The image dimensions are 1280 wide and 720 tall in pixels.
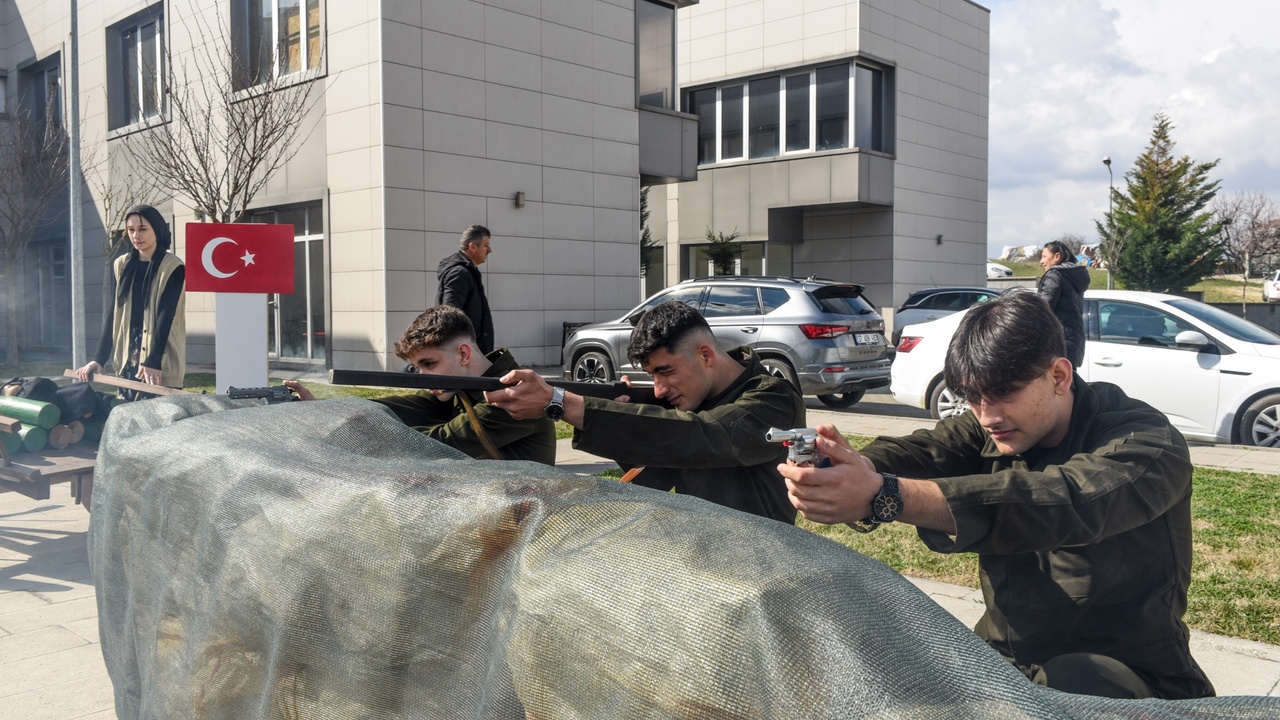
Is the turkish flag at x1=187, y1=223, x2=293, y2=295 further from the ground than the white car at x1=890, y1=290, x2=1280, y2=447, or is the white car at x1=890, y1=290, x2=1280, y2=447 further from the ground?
the turkish flag at x1=187, y1=223, x2=293, y2=295

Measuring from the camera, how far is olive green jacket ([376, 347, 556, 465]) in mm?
3598

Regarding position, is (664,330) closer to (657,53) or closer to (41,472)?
(41,472)

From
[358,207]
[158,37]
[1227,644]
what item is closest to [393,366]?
[358,207]

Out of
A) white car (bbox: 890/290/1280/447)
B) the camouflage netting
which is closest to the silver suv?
white car (bbox: 890/290/1280/447)

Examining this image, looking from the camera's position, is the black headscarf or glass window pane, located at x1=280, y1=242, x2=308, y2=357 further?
glass window pane, located at x1=280, y1=242, x2=308, y2=357

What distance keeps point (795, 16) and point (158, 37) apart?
13904mm

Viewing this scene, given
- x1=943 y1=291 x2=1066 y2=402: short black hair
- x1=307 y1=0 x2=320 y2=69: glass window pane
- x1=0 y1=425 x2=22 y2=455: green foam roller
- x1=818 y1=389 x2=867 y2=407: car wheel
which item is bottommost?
x1=818 y1=389 x2=867 y2=407: car wheel

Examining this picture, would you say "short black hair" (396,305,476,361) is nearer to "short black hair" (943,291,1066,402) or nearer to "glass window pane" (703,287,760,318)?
"short black hair" (943,291,1066,402)

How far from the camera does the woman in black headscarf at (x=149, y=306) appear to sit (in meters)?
6.38

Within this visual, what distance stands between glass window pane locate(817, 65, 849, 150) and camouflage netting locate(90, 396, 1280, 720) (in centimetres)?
2353

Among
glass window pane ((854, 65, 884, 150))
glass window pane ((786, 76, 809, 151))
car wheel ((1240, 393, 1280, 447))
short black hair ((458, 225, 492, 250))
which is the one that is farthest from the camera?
glass window pane ((786, 76, 809, 151))

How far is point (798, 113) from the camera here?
2544cm

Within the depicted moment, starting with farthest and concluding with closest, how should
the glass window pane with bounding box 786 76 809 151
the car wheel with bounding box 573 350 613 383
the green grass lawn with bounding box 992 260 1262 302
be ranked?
the green grass lawn with bounding box 992 260 1262 302
the glass window pane with bounding box 786 76 809 151
the car wheel with bounding box 573 350 613 383

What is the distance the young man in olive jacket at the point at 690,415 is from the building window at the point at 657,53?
17919mm
